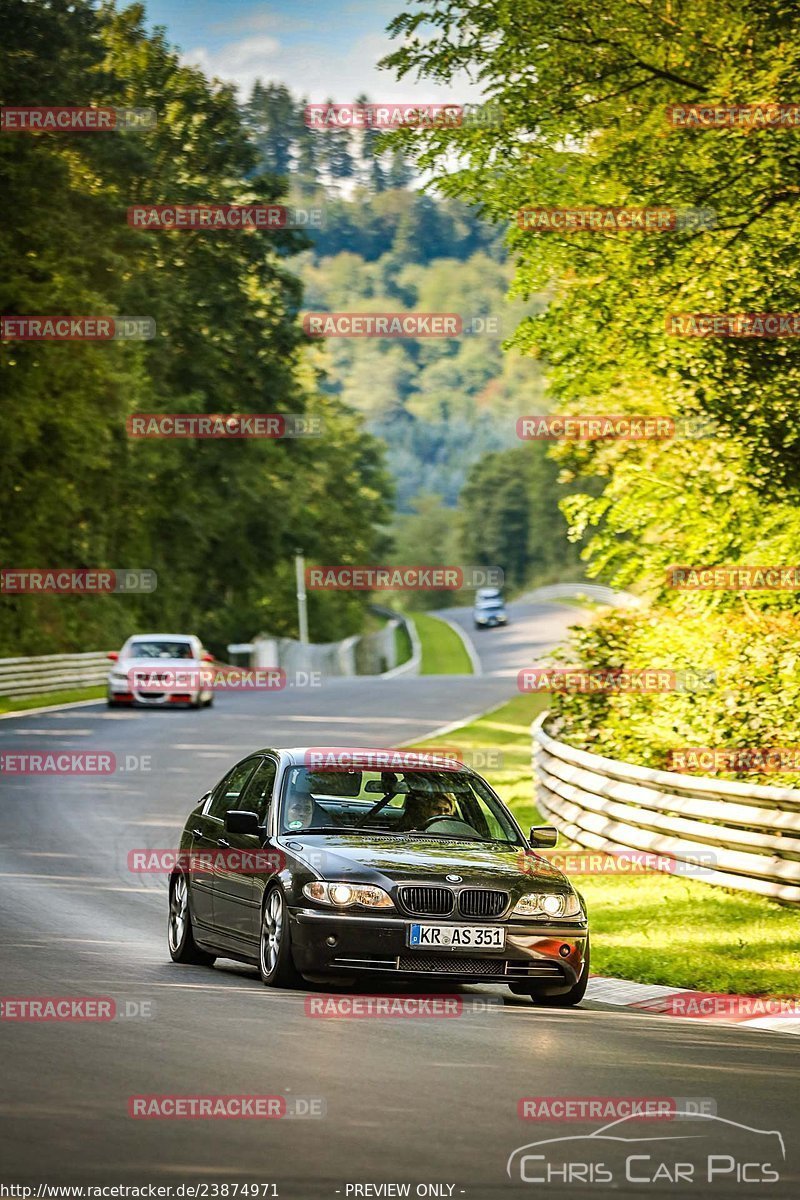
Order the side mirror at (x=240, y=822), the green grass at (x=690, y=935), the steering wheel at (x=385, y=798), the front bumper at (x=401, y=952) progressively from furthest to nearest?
the green grass at (x=690, y=935) < the steering wheel at (x=385, y=798) < the side mirror at (x=240, y=822) < the front bumper at (x=401, y=952)

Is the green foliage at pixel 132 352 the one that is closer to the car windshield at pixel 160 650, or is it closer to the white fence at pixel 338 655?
the white fence at pixel 338 655

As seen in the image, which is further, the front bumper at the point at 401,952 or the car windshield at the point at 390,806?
the car windshield at the point at 390,806

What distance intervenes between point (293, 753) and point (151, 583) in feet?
170

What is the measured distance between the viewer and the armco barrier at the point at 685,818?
14.2 meters

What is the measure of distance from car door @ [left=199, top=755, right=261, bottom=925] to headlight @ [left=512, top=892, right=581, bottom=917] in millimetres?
2182

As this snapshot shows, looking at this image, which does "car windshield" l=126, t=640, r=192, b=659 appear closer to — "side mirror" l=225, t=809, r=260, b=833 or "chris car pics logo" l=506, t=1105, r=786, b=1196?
"side mirror" l=225, t=809, r=260, b=833

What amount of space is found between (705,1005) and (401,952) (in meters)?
2.25

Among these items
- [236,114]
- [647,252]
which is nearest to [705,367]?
[647,252]

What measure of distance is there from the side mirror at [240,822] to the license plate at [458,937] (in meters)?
1.34

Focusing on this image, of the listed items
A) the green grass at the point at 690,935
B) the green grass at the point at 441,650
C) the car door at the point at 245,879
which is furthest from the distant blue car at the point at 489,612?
the car door at the point at 245,879

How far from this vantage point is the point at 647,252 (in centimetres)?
1950

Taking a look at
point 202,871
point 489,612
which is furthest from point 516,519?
point 202,871

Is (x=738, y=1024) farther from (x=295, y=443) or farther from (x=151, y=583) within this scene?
(x=295, y=443)

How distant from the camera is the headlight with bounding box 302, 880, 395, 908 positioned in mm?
10312
